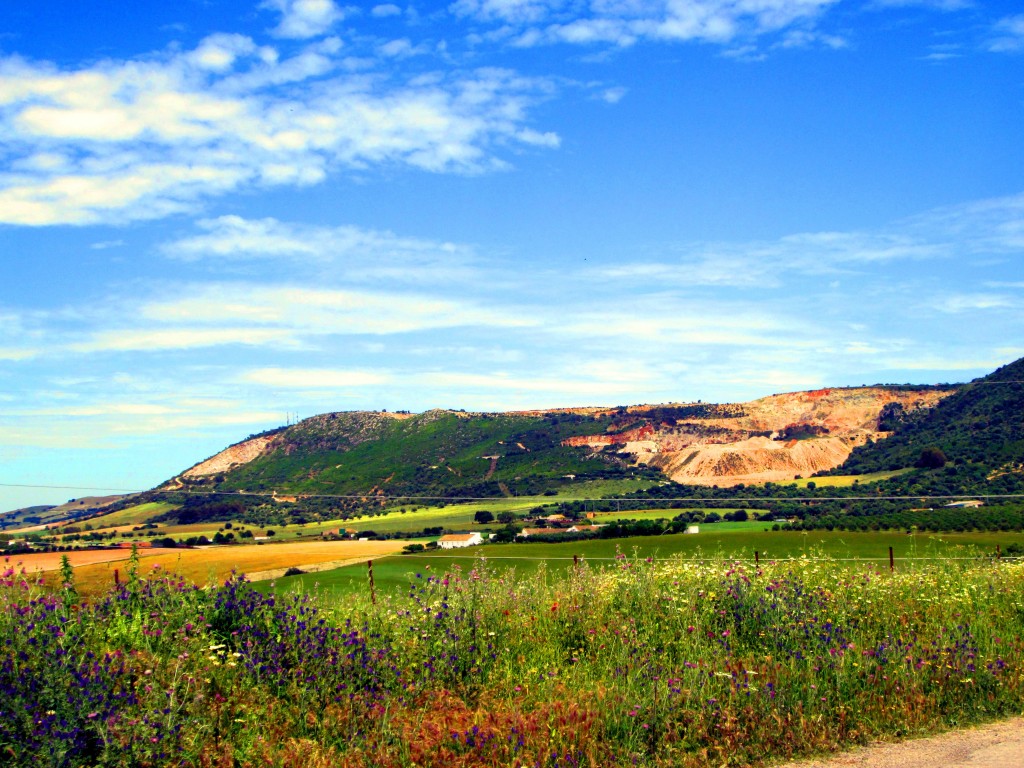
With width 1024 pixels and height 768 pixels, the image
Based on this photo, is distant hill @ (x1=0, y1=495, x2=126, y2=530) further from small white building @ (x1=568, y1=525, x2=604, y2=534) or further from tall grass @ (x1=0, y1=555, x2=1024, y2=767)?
tall grass @ (x1=0, y1=555, x2=1024, y2=767)

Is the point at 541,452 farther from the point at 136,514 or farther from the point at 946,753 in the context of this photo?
the point at 946,753

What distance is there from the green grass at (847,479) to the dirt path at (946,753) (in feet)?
252

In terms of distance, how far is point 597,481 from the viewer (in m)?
106

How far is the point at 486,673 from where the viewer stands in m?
8.19

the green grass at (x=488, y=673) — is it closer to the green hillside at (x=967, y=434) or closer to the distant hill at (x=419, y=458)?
the green hillside at (x=967, y=434)

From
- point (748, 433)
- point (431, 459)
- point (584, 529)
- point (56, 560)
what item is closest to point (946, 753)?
point (56, 560)

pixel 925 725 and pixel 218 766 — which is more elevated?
pixel 218 766

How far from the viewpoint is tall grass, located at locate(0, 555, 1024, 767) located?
6270 mm

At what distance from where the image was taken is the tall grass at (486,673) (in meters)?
6.27

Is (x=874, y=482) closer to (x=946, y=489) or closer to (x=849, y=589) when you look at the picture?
(x=946, y=489)

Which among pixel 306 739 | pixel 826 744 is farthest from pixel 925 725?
pixel 306 739

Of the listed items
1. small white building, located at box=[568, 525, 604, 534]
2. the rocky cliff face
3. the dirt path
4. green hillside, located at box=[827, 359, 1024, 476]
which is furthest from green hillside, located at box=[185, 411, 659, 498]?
the dirt path

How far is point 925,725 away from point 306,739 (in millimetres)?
5597

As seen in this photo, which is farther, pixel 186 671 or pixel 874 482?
pixel 874 482
